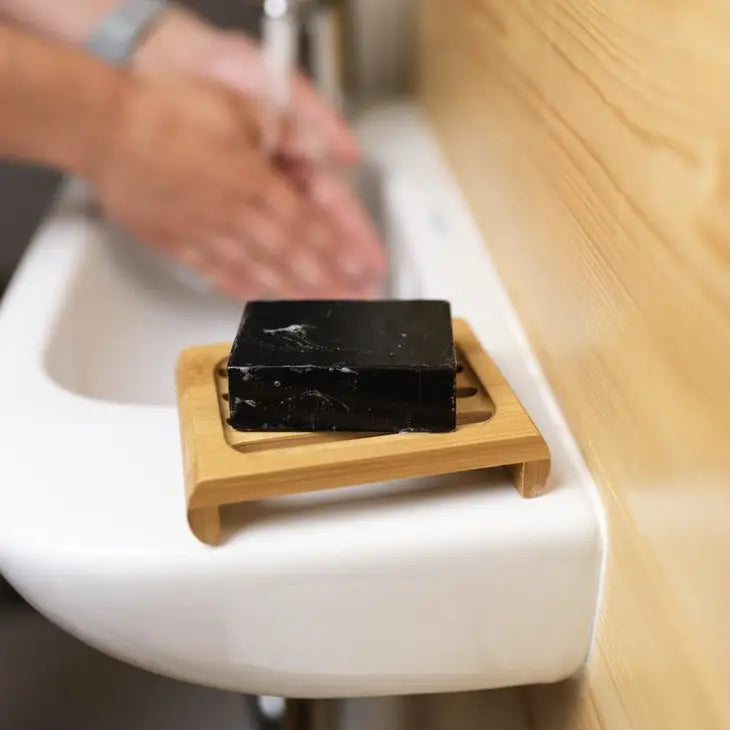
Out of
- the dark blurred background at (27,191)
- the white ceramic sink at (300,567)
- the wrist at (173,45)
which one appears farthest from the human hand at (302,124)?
the white ceramic sink at (300,567)

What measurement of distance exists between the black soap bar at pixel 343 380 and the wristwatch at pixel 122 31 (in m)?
0.44

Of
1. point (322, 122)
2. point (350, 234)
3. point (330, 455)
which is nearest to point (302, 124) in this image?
point (322, 122)

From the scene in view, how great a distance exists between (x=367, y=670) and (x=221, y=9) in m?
0.75

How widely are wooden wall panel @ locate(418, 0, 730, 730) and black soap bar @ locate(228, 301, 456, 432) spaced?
0.23ft

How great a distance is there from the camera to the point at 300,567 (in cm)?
35

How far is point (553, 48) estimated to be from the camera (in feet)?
1.36

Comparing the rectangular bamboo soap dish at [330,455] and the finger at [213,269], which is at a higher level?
the rectangular bamboo soap dish at [330,455]

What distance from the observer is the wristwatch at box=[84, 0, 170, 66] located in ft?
2.35

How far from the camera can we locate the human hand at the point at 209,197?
0.63m

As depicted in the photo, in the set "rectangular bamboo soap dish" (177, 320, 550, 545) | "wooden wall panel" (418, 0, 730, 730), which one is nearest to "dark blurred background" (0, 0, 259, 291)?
"wooden wall panel" (418, 0, 730, 730)

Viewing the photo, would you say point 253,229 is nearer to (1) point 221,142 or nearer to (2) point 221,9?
(1) point 221,142

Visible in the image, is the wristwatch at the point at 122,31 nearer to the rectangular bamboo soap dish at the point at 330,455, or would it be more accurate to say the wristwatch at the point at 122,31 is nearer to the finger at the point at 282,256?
the finger at the point at 282,256

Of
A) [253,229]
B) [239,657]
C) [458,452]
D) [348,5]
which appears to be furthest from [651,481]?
[348,5]

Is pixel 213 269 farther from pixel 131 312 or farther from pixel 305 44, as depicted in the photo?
pixel 305 44
